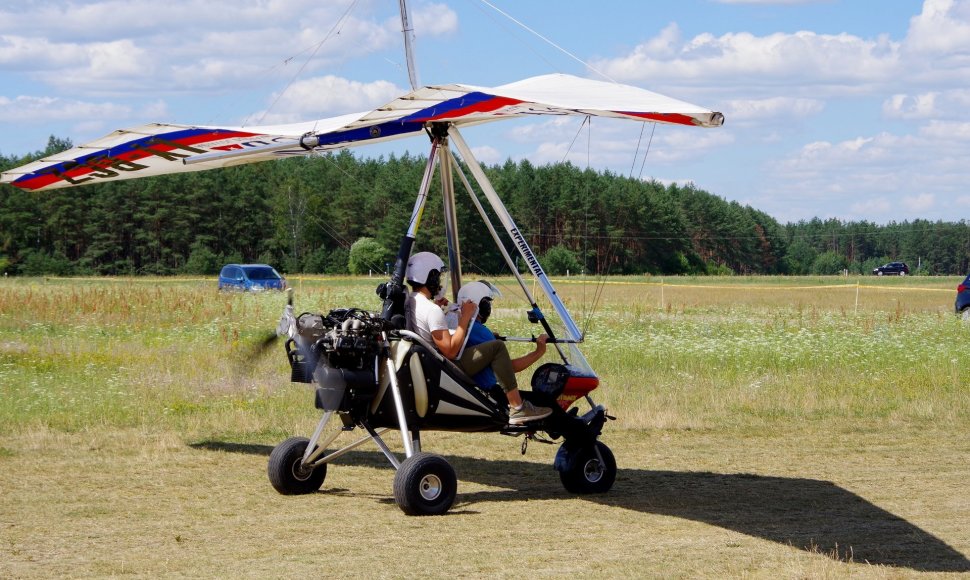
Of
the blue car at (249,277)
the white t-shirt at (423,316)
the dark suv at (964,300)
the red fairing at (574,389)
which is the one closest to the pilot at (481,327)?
the white t-shirt at (423,316)

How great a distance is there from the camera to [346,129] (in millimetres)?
9016

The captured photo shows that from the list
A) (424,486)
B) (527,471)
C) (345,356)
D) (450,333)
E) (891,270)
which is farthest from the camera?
(891,270)

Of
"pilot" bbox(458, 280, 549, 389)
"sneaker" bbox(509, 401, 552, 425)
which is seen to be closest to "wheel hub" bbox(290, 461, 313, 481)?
"pilot" bbox(458, 280, 549, 389)

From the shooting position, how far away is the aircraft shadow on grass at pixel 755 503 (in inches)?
280

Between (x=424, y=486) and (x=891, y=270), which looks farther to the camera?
(x=891, y=270)

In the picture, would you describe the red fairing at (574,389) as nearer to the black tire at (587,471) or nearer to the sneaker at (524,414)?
the sneaker at (524,414)

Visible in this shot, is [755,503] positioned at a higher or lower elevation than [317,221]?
lower

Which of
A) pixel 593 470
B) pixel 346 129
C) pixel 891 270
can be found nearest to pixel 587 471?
pixel 593 470

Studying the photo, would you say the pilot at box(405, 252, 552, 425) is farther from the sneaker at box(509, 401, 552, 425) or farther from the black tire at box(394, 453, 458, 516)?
the black tire at box(394, 453, 458, 516)

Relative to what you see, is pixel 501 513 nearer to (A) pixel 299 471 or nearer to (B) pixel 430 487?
(B) pixel 430 487

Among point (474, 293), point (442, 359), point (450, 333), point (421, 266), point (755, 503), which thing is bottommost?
point (755, 503)

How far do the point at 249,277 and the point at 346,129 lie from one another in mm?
31199

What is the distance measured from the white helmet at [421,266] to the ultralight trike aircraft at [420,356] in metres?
0.10

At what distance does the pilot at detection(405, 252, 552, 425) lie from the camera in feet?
28.3
